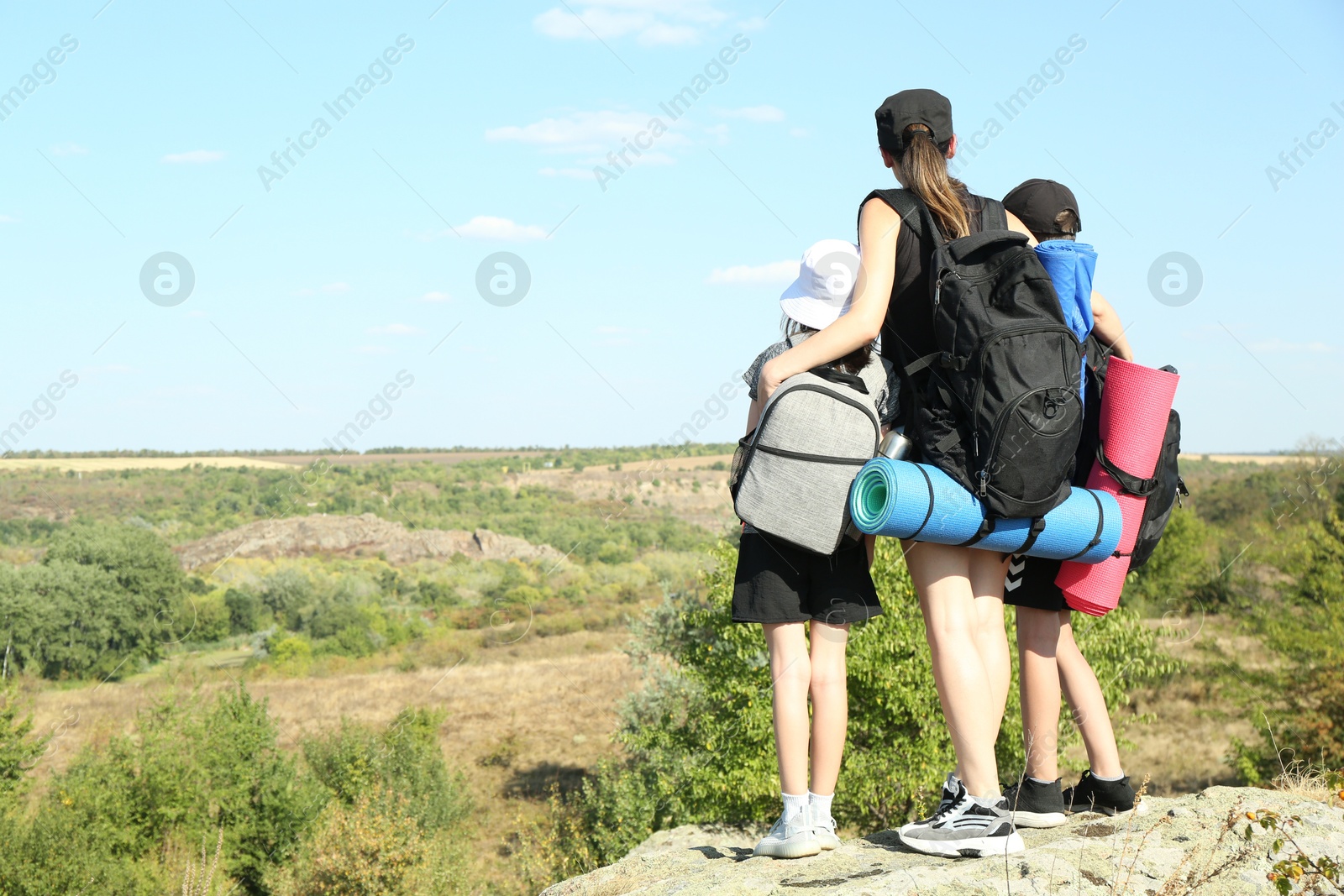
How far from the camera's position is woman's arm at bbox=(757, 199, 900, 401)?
3.05 metres

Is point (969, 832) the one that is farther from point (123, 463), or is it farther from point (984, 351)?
point (123, 463)

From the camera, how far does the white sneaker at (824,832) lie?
3.37 meters

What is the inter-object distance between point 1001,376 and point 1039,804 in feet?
6.02

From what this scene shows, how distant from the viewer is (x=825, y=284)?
323 cm

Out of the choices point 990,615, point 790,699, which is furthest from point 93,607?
point 990,615

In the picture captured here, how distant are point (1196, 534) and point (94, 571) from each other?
197ft

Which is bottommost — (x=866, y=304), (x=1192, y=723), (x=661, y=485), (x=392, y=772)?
(x=1192, y=723)

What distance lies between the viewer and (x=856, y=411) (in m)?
3.15

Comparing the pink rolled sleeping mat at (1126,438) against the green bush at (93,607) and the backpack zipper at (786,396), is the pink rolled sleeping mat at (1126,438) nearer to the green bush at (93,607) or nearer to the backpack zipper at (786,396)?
the backpack zipper at (786,396)

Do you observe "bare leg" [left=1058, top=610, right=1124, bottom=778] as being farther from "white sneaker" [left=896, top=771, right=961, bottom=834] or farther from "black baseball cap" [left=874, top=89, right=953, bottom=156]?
"black baseball cap" [left=874, top=89, right=953, bottom=156]

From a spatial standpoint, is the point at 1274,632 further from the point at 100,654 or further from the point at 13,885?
the point at 100,654

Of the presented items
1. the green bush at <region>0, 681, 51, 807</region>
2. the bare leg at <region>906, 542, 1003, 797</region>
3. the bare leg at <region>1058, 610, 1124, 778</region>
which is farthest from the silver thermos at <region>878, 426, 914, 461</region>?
the green bush at <region>0, 681, 51, 807</region>

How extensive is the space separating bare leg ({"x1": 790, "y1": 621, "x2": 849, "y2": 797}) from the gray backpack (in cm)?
38

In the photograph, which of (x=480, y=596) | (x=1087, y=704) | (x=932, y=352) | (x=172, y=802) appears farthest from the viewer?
(x=480, y=596)
